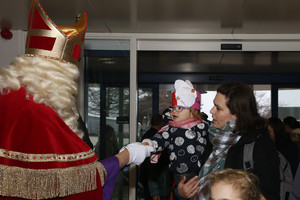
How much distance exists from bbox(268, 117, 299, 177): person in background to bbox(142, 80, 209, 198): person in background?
1424 mm

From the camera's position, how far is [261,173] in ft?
5.44

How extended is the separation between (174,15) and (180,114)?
4.81 feet

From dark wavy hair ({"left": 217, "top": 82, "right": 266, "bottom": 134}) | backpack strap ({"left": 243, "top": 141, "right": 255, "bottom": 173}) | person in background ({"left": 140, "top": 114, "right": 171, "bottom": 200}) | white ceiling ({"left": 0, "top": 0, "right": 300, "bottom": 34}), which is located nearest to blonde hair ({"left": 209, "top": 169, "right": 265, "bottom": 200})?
backpack strap ({"left": 243, "top": 141, "right": 255, "bottom": 173})

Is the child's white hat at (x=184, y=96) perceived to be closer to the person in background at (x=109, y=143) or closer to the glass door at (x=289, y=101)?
the person in background at (x=109, y=143)

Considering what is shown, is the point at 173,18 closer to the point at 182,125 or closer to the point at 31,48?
the point at 182,125

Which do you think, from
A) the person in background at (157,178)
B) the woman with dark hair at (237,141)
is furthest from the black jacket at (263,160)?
the person in background at (157,178)

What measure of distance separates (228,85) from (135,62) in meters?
2.38

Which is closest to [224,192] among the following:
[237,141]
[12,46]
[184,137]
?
[237,141]

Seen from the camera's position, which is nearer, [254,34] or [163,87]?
[254,34]

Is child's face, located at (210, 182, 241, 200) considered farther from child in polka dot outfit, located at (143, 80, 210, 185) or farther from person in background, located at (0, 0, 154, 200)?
child in polka dot outfit, located at (143, 80, 210, 185)

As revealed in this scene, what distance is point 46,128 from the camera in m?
1.43

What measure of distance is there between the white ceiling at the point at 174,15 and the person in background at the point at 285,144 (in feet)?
3.65

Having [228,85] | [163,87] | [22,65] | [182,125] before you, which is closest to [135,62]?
[182,125]

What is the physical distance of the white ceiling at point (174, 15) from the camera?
3.26 m
